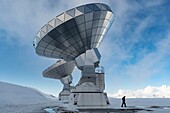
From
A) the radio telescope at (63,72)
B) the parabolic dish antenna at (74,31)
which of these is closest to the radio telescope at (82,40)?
the parabolic dish antenna at (74,31)

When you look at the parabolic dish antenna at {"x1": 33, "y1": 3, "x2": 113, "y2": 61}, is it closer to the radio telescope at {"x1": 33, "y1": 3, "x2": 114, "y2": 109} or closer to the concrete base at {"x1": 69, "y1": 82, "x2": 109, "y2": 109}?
the radio telescope at {"x1": 33, "y1": 3, "x2": 114, "y2": 109}

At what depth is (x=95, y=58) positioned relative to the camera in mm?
33031

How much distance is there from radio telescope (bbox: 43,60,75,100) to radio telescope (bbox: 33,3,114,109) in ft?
108

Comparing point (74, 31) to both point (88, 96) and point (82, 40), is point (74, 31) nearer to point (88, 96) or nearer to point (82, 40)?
point (82, 40)

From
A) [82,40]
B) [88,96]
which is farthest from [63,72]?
[88,96]

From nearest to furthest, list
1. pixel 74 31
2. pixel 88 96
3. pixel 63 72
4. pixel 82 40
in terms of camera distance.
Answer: pixel 74 31, pixel 88 96, pixel 82 40, pixel 63 72

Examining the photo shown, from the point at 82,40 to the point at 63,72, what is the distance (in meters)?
43.0

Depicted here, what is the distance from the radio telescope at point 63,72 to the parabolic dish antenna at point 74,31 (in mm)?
32193

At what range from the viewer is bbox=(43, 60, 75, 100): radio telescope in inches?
2732

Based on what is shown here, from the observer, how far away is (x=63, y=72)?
244 ft

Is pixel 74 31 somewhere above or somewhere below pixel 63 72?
above

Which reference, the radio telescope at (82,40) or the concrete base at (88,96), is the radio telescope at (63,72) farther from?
the concrete base at (88,96)

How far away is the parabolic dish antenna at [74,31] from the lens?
27.6 meters

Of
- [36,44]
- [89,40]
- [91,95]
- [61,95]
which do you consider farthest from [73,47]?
[61,95]
